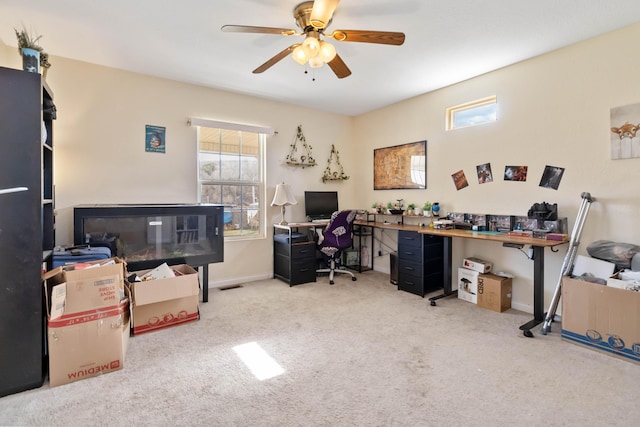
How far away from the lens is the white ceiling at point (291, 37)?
226cm

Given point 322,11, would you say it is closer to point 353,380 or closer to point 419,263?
point 353,380

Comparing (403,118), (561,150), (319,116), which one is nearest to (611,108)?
(561,150)

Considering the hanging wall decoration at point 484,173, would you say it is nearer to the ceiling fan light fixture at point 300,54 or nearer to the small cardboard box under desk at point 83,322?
the ceiling fan light fixture at point 300,54

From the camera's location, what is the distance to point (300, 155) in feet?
15.5

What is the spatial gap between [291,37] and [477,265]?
9.91ft

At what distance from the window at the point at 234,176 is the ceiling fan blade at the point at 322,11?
2.31 metres

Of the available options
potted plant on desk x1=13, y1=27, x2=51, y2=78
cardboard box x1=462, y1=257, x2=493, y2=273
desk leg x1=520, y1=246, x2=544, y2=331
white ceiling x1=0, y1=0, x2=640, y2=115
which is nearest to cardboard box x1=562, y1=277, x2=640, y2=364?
desk leg x1=520, y1=246, x2=544, y2=331

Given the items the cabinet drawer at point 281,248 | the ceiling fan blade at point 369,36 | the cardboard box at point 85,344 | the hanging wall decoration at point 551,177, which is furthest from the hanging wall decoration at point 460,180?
the cardboard box at point 85,344

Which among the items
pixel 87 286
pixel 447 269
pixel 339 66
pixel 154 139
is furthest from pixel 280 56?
pixel 447 269

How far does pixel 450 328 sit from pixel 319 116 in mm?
3598

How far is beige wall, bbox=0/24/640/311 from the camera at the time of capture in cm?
269

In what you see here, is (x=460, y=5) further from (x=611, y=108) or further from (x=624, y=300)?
(x=624, y=300)

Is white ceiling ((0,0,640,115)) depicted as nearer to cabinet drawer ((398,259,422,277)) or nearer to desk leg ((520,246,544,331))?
desk leg ((520,246,544,331))

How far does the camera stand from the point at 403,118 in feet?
14.7
